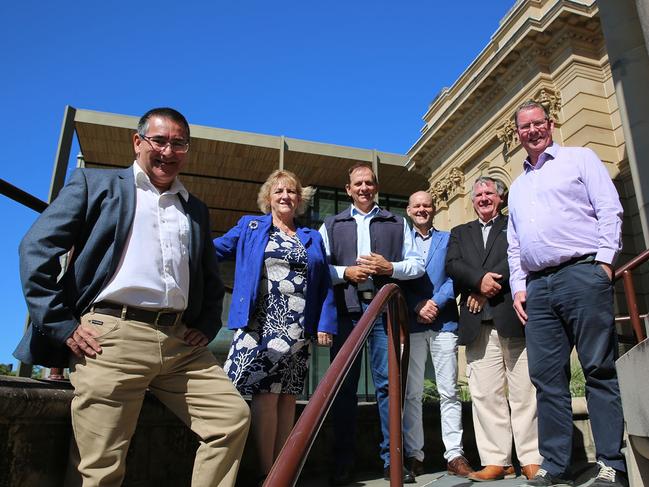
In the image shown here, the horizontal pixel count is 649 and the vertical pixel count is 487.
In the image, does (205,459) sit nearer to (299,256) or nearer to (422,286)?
(299,256)

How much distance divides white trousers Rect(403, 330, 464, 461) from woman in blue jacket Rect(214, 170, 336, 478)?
94 centimetres

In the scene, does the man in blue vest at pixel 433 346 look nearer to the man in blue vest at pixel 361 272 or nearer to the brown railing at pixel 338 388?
the man in blue vest at pixel 361 272

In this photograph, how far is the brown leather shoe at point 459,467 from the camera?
11.7 ft

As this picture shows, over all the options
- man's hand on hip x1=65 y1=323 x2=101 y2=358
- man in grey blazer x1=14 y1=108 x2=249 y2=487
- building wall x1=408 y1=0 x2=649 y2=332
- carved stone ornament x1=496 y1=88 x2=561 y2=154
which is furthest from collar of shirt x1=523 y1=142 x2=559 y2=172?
carved stone ornament x1=496 y1=88 x2=561 y2=154

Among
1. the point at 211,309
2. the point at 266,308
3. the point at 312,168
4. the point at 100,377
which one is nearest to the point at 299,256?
the point at 266,308

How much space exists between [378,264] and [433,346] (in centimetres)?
85

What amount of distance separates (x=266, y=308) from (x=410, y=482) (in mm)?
1451

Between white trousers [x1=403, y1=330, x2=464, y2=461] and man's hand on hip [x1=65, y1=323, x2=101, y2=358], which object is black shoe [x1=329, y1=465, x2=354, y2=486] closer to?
white trousers [x1=403, y1=330, x2=464, y2=461]

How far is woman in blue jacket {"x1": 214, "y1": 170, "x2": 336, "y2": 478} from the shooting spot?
119 inches

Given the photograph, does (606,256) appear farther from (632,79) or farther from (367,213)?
(632,79)

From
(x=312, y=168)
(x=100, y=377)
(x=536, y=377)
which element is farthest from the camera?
(x=312, y=168)

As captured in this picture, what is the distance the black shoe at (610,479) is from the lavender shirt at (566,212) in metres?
1.09

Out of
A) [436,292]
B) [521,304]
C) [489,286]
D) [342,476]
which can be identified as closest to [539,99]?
[436,292]

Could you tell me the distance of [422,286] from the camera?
414 centimetres
